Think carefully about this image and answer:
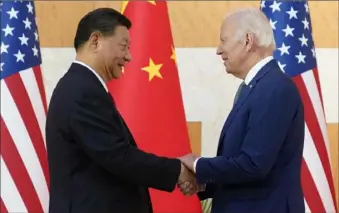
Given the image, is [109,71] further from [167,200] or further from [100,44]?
[167,200]

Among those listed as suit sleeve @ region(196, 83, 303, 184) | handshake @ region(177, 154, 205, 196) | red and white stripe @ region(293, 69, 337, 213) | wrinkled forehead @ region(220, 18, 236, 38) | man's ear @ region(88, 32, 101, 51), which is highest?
man's ear @ region(88, 32, 101, 51)

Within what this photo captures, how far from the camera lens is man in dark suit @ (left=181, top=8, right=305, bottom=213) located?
1632mm

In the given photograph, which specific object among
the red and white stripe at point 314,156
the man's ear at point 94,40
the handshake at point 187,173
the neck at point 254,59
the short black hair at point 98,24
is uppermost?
the short black hair at point 98,24

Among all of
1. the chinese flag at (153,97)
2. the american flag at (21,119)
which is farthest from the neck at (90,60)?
the american flag at (21,119)

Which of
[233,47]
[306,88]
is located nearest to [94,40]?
[233,47]

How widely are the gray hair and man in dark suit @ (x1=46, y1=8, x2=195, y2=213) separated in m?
0.35

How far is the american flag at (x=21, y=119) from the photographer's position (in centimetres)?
268

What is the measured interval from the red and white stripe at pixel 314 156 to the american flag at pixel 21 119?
3.90 feet

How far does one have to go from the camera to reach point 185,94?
10.6ft

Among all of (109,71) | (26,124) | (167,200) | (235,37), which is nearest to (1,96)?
(26,124)

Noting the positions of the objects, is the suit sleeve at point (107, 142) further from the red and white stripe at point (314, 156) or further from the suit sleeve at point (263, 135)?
the red and white stripe at point (314, 156)

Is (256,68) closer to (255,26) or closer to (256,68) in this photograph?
(256,68)

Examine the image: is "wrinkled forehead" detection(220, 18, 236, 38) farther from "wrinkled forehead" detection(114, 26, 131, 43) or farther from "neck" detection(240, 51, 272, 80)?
"wrinkled forehead" detection(114, 26, 131, 43)

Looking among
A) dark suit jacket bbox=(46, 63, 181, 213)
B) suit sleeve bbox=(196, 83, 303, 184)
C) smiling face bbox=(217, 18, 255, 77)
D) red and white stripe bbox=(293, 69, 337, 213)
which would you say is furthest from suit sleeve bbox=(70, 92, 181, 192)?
red and white stripe bbox=(293, 69, 337, 213)
